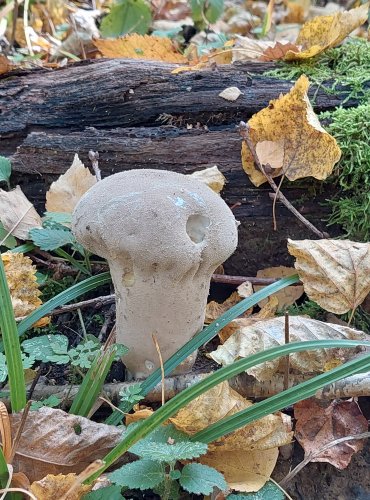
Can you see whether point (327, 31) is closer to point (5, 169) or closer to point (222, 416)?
point (5, 169)

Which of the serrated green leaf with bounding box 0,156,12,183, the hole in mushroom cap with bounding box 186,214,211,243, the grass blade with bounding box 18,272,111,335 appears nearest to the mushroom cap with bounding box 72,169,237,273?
the hole in mushroom cap with bounding box 186,214,211,243

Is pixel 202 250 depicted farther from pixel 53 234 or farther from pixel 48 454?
pixel 53 234

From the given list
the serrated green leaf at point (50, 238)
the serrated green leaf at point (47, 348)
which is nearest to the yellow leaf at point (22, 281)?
the serrated green leaf at point (50, 238)

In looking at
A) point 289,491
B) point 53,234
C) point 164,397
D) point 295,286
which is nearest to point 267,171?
point 295,286

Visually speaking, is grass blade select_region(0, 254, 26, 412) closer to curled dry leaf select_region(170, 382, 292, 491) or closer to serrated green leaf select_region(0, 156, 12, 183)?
curled dry leaf select_region(170, 382, 292, 491)

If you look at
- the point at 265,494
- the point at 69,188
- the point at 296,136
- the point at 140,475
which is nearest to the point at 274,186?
the point at 296,136
